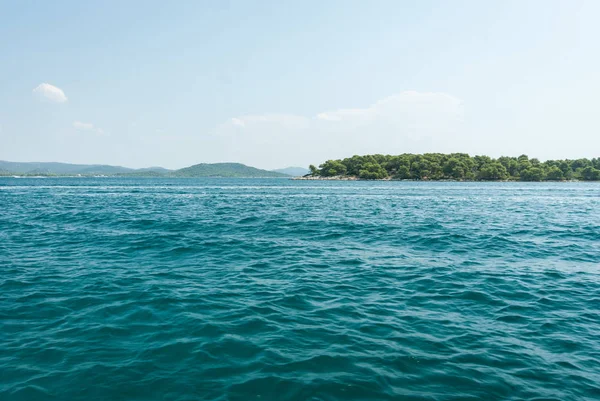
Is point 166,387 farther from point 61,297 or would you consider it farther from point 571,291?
point 571,291

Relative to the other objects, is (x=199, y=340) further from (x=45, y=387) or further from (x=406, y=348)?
(x=406, y=348)

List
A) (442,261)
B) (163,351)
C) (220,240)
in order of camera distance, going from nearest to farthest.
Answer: (163,351), (442,261), (220,240)

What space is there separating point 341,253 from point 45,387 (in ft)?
48.8

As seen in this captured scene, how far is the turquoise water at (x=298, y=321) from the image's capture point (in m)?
7.30

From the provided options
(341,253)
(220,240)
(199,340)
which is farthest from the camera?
(220,240)

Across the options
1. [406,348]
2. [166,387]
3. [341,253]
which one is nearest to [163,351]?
[166,387]

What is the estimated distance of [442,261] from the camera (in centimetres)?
1797

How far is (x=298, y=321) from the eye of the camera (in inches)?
409

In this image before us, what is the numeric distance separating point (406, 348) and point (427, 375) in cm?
117

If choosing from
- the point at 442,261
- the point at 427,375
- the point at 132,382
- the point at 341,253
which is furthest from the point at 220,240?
the point at 427,375

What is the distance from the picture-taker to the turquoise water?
7297mm

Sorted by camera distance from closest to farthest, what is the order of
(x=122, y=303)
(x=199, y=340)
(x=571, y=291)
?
(x=199, y=340) → (x=122, y=303) → (x=571, y=291)

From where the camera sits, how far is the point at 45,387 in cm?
710

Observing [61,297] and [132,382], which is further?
[61,297]
